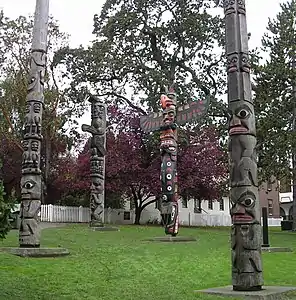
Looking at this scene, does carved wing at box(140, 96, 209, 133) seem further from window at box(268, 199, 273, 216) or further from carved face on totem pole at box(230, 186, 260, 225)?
window at box(268, 199, 273, 216)

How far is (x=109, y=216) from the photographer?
123 feet

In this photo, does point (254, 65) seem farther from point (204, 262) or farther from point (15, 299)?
point (15, 299)

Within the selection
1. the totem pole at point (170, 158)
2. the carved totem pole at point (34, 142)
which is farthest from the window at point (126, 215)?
the carved totem pole at point (34, 142)

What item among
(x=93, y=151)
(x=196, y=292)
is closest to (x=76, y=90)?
(x=93, y=151)

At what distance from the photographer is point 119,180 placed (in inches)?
1298

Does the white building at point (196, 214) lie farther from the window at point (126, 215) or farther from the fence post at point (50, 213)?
the fence post at point (50, 213)

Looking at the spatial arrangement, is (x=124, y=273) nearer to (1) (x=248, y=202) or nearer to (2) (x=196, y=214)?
(1) (x=248, y=202)

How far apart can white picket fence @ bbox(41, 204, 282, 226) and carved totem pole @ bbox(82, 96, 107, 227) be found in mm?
8453

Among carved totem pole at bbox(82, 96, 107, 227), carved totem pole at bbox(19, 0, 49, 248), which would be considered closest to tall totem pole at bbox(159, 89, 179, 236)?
carved totem pole at bbox(82, 96, 107, 227)

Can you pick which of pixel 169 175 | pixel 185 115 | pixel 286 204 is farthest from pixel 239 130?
pixel 286 204

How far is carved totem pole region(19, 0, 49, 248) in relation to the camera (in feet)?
39.1

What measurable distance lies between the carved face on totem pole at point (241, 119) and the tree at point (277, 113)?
58.1ft

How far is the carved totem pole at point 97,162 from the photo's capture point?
74.8 feet

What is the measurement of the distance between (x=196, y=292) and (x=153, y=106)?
25465 mm
